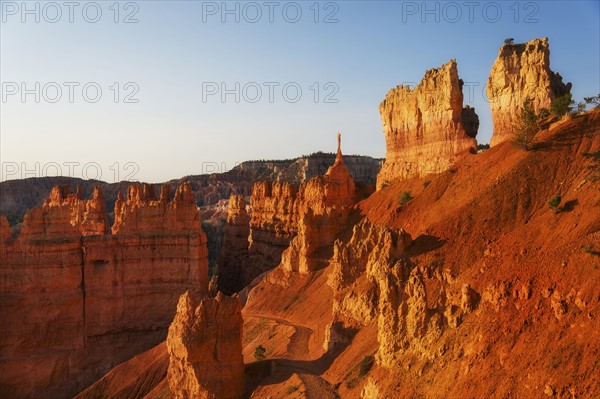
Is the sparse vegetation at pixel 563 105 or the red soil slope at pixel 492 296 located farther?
the sparse vegetation at pixel 563 105

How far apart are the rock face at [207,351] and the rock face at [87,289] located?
66.0 ft

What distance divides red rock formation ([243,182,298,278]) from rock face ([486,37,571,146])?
83.0 ft

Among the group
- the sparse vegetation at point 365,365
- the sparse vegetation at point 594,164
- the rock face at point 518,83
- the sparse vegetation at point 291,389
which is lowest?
the sparse vegetation at point 291,389

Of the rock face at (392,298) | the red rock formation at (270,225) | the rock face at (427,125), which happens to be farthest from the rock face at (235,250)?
the rock face at (392,298)

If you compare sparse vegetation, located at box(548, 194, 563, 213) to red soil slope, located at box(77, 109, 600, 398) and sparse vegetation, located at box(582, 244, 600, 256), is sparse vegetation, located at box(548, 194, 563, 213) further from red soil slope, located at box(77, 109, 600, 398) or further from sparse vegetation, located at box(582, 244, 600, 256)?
sparse vegetation, located at box(582, 244, 600, 256)

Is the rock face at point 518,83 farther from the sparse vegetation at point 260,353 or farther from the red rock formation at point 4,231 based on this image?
the red rock formation at point 4,231

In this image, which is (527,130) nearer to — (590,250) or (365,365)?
(590,250)

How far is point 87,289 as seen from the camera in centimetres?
5000

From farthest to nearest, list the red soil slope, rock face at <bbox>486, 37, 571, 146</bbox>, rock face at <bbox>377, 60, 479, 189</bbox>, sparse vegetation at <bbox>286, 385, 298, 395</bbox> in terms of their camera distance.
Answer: rock face at <bbox>377, 60, 479, 189</bbox>
rock face at <bbox>486, 37, 571, 146</bbox>
sparse vegetation at <bbox>286, 385, 298, 395</bbox>
the red soil slope

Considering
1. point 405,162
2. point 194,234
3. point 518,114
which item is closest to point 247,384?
point 194,234

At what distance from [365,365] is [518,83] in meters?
26.9

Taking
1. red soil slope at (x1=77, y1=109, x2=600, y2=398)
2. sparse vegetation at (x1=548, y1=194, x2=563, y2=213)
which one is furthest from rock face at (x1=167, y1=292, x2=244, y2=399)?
sparse vegetation at (x1=548, y1=194, x2=563, y2=213)

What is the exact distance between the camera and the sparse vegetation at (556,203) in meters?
30.0

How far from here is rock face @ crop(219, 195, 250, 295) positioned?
71062 mm
